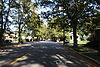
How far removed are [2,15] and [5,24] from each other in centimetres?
228

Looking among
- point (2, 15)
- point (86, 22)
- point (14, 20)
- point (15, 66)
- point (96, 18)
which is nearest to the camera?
point (15, 66)

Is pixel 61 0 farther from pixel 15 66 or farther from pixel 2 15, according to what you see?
pixel 15 66

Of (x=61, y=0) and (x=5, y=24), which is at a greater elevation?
(x=61, y=0)

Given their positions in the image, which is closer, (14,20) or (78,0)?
(78,0)

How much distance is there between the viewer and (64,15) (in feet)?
87.3

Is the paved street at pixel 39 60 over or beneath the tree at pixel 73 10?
beneath

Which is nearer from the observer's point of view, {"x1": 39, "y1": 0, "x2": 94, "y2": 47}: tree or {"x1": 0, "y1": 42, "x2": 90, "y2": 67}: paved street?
{"x1": 0, "y1": 42, "x2": 90, "y2": 67}: paved street

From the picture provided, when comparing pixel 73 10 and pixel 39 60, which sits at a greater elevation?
pixel 73 10

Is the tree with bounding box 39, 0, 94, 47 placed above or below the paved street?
above

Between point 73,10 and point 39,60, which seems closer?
point 39,60

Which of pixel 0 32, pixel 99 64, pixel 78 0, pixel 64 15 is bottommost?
pixel 99 64

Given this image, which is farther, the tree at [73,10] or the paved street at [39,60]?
the tree at [73,10]

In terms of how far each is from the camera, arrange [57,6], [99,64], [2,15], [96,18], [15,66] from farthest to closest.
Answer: [2,15], [57,6], [96,18], [99,64], [15,66]

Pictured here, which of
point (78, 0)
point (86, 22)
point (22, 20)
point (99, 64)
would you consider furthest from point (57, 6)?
point (22, 20)
